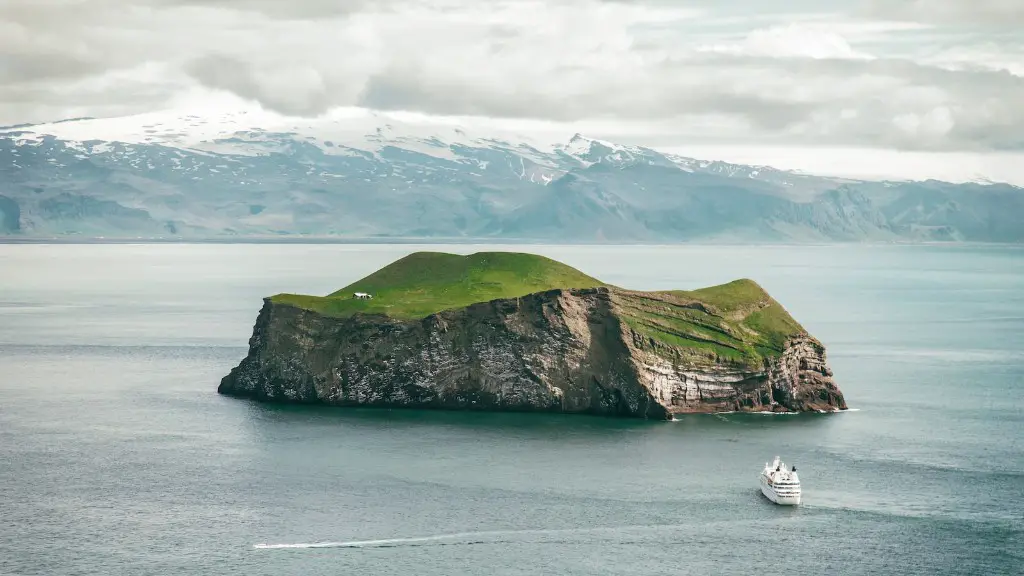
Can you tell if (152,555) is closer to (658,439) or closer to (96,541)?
(96,541)

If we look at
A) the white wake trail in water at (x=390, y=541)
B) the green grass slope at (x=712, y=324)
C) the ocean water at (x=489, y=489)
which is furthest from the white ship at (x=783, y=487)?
the green grass slope at (x=712, y=324)

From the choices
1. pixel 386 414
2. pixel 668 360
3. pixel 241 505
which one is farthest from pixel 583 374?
pixel 241 505

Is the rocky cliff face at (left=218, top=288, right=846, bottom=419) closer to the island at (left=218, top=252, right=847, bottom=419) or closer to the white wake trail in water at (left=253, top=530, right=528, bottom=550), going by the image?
the island at (left=218, top=252, right=847, bottom=419)

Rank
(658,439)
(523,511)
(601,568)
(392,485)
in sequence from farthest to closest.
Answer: (658,439) → (392,485) → (523,511) → (601,568)

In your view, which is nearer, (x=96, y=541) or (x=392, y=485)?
(x=96, y=541)

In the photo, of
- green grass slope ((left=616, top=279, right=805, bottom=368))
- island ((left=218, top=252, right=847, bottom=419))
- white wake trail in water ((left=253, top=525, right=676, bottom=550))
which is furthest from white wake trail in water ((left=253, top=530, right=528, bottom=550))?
green grass slope ((left=616, top=279, right=805, bottom=368))

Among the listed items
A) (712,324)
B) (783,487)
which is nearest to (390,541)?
(783,487)
